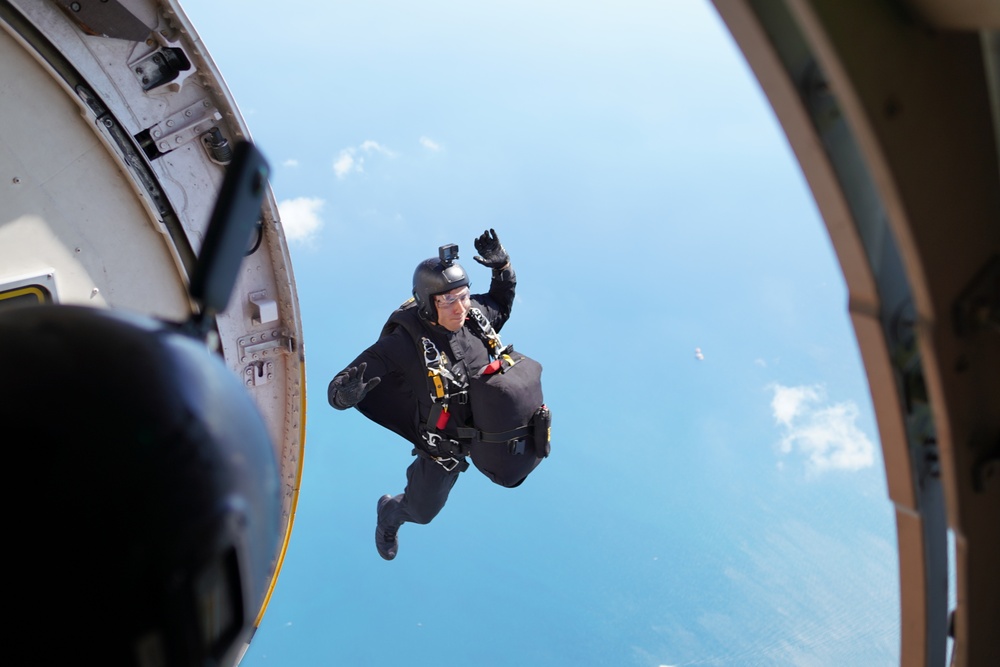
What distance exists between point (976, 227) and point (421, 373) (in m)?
3.47

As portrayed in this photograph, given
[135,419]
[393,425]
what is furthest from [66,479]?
[393,425]

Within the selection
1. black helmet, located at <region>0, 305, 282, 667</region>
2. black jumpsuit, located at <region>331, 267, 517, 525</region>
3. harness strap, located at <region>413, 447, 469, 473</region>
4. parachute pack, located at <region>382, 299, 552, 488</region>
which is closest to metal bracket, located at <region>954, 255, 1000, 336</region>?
black helmet, located at <region>0, 305, 282, 667</region>

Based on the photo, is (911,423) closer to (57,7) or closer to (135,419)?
(135,419)

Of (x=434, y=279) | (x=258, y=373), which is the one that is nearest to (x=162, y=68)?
(x=258, y=373)

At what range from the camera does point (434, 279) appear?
416cm

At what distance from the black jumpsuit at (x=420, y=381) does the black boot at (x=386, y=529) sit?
16 centimetres

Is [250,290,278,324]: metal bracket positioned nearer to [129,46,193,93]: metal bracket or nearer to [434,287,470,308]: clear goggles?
[129,46,193,93]: metal bracket

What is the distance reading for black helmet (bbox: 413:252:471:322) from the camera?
13.6 ft

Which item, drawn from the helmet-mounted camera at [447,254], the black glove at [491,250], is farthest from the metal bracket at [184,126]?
the black glove at [491,250]

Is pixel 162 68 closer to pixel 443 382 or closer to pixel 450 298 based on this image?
pixel 450 298

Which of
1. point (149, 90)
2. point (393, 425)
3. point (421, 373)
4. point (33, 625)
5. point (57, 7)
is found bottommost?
point (393, 425)

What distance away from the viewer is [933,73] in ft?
3.26

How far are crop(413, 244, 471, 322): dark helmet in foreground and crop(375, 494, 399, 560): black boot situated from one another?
1619 millimetres

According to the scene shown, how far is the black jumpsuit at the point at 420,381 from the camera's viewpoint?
14.2 feet
